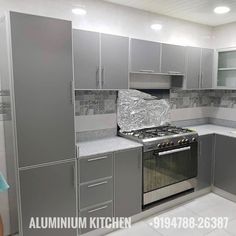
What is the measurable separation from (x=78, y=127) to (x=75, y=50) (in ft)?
3.05

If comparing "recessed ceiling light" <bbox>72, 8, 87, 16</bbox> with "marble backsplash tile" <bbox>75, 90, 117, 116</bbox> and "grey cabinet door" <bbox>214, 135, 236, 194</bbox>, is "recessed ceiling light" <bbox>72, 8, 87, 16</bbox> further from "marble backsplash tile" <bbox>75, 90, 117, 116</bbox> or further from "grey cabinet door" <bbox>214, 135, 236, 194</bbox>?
"grey cabinet door" <bbox>214, 135, 236, 194</bbox>

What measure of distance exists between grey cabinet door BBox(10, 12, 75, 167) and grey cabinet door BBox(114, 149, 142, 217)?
25.5 inches

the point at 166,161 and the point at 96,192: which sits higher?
the point at 166,161

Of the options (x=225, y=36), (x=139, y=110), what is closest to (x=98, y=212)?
(x=139, y=110)

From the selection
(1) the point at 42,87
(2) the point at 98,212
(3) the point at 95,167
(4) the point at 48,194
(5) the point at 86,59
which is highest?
(5) the point at 86,59

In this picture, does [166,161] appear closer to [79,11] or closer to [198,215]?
[198,215]

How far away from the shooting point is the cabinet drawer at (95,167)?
2.26 m

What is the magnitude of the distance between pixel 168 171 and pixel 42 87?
6.09 ft

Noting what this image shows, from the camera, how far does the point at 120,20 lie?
2.92 metres

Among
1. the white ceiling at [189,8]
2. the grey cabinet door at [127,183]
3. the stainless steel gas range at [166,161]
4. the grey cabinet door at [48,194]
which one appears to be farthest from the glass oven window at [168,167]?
the white ceiling at [189,8]

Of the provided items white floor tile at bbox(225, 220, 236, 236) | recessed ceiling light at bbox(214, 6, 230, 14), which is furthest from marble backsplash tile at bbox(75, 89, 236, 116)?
white floor tile at bbox(225, 220, 236, 236)

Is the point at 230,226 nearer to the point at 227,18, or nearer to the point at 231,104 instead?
the point at 231,104

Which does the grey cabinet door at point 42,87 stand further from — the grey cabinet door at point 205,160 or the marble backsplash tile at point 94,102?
the grey cabinet door at point 205,160

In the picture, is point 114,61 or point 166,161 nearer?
point 114,61
